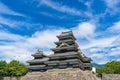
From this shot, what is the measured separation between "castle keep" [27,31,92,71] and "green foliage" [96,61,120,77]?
1528cm

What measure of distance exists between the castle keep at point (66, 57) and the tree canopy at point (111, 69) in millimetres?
15402

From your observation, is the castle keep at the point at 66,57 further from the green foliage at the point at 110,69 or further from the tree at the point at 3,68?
the green foliage at the point at 110,69

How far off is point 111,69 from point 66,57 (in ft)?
75.7

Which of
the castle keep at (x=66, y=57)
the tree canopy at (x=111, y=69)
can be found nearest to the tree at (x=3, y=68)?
the castle keep at (x=66, y=57)

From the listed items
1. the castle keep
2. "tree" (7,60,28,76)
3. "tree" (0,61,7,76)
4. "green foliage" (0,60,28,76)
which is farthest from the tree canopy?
"tree" (0,61,7,76)

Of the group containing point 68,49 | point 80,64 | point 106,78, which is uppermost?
point 68,49

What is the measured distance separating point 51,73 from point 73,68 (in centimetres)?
498

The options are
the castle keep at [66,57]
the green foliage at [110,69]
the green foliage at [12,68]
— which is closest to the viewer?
the castle keep at [66,57]

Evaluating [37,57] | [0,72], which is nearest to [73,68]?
[37,57]

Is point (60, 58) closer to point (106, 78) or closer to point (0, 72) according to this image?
point (106, 78)

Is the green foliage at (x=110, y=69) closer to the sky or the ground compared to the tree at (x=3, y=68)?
closer to the ground

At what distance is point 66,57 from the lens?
50.2m

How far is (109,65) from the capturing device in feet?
238

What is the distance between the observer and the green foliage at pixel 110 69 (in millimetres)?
66125
